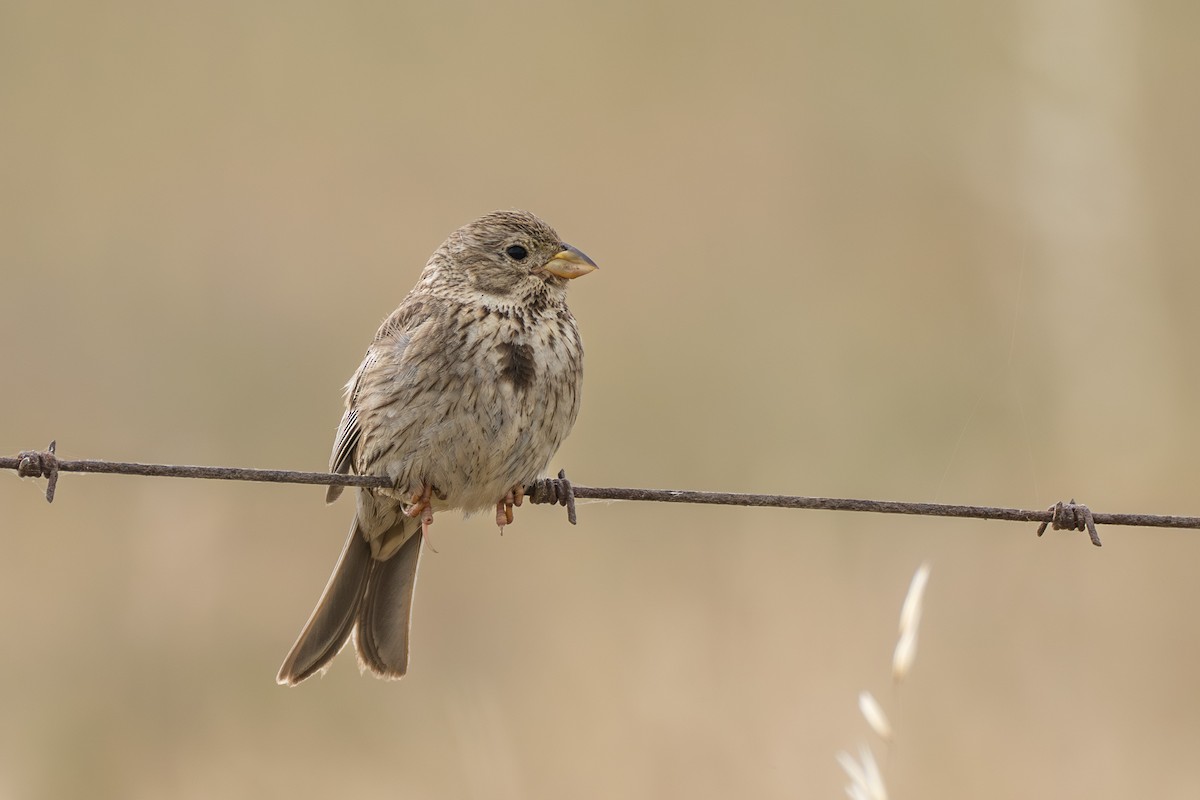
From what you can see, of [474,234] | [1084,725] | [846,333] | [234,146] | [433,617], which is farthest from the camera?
[234,146]

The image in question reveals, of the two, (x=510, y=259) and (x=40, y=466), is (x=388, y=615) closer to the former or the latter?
(x=510, y=259)

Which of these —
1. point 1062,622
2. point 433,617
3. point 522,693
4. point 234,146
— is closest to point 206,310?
point 234,146

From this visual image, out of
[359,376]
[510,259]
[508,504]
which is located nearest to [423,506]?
[508,504]

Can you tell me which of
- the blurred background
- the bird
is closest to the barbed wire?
the bird

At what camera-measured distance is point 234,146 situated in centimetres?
883

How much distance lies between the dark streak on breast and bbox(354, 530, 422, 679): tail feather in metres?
0.83

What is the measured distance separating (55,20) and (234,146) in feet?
4.53

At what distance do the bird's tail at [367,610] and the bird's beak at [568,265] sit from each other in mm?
874

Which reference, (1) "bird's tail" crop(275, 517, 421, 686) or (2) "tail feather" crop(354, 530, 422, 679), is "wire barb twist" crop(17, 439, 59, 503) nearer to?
(1) "bird's tail" crop(275, 517, 421, 686)

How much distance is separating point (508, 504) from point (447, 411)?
1.25 ft

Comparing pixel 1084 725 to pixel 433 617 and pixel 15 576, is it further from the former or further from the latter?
pixel 15 576

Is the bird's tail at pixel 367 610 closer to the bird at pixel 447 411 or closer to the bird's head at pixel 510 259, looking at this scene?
the bird at pixel 447 411

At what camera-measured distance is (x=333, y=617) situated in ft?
16.3

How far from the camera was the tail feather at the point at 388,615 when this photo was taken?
4996 mm
